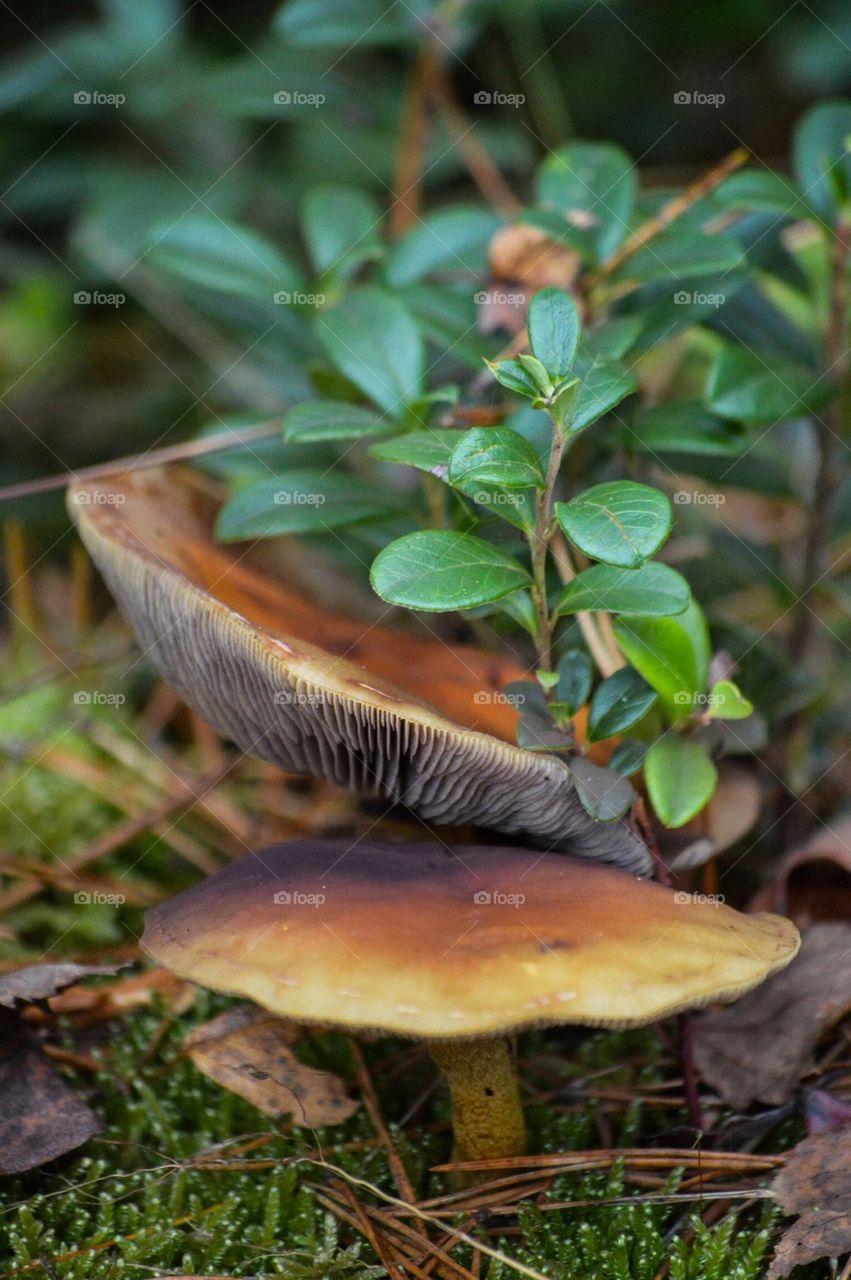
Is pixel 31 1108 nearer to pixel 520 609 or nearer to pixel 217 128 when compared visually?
pixel 520 609

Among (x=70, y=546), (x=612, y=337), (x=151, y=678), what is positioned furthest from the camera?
(x=70, y=546)

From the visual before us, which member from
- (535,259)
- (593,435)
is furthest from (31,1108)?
(535,259)

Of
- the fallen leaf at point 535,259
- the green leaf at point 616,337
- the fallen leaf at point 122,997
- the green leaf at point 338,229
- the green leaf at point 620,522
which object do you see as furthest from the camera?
the green leaf at point 338,229

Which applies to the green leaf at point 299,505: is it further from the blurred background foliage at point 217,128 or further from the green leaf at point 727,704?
the blurred background foliage at point 217,128

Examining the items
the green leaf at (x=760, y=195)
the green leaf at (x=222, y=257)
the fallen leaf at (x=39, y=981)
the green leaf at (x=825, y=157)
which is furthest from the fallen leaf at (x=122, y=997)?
the green leaf at (x=825, y=157)

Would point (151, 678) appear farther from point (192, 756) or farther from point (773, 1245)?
point (773, 1245)

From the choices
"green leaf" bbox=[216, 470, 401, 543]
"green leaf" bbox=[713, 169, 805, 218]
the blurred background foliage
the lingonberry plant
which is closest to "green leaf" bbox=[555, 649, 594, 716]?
the lingonberry plant

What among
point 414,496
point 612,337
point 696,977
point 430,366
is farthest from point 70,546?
point 696,977
